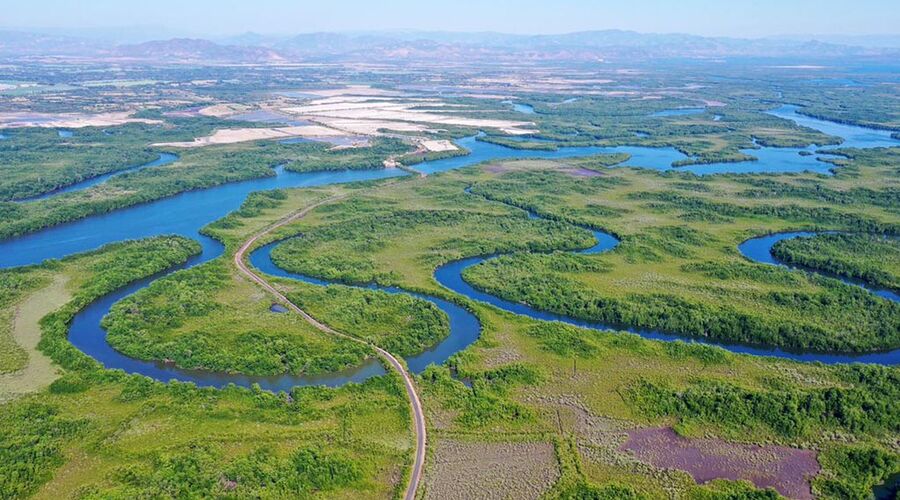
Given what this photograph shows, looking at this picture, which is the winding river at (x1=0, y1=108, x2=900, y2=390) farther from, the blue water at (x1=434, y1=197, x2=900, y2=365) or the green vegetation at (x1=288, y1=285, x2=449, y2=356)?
the green vegetation at (x1=288, y1=285, x2=449, y2=356)

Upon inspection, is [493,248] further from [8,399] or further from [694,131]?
[694,131]

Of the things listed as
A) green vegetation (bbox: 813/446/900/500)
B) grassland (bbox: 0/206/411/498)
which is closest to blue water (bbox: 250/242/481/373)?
grassland (bbox: 0/206/411/498)

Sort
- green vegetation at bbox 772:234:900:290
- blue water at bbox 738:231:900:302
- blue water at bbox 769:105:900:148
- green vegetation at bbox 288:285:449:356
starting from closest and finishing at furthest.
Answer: green vegetation at bbox 288:285:449:356 < blue water at bbox 738:231:900:302 < green vegetation at bbox 772:234:900:290 < blue water at bbox 769:105:900:148

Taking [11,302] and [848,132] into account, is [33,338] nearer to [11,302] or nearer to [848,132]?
[11,302]

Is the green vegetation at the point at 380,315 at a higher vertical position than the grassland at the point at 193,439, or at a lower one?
higher

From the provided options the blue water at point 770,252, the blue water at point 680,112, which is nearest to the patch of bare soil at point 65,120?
the blue water at point 680,112

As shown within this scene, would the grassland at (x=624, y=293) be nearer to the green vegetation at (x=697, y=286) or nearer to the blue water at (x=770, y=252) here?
the green vegetation at (x=697, y=286)
